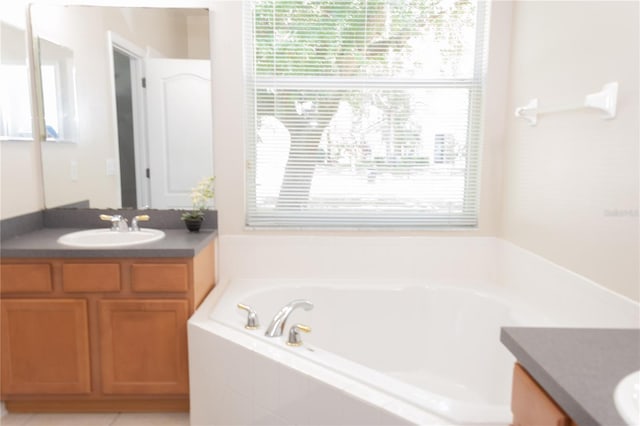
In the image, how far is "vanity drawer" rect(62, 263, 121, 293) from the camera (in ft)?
6.49

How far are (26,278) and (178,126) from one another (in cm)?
105

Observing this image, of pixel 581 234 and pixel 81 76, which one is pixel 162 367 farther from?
pixel 581 234

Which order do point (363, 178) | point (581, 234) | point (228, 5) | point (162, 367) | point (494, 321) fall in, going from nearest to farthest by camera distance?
1. point (581, 234)
2. point (162, 367)
3. point (494, 321)
4. point (228, 5)
5. point (363, 178)

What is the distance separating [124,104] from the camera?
2.44 m

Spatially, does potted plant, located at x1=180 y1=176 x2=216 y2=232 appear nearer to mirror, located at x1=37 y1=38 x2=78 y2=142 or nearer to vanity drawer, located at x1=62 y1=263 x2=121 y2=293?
vanity drawer, located at x1=62 y1=263 x2=121 y2=293

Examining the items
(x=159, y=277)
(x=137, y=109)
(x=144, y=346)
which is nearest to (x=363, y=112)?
(x=137, y=109)

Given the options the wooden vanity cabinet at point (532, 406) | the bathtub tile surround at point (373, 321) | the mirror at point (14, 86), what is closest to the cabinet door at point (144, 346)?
the bathtub tile surround at point (373, 321)

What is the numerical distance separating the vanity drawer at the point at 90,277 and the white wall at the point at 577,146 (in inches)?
78.6

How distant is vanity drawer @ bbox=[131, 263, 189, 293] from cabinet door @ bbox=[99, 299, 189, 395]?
0.21 feet

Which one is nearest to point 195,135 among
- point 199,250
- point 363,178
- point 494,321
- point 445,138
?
point 199,250

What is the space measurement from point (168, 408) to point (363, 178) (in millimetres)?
1582

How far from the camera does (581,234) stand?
5.73 ft

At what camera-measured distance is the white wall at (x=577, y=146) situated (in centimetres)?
149

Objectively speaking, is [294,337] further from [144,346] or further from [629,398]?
[629,398]
